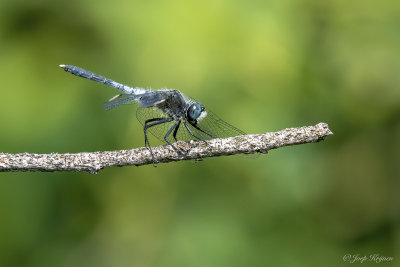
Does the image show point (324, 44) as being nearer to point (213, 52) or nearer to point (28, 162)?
point (213, 52)

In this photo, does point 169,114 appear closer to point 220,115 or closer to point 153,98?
point 153,98

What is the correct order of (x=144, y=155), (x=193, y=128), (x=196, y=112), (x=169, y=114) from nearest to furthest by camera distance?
(x=144, y=155)
(x=196, y=112)
(x=193, y=128)
(x=169, y=114)

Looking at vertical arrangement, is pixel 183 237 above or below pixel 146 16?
below

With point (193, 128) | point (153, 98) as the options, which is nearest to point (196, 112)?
point (193, 128)

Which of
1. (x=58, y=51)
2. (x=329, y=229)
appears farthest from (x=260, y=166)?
(x=58, y=51)

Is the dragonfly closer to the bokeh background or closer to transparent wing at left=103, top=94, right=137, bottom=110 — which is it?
transparent wing at left=103, top=94, right=137, bottom=110

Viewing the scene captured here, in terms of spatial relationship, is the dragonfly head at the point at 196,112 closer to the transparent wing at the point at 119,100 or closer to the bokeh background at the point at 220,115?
the bokeh background at the point at 220,115

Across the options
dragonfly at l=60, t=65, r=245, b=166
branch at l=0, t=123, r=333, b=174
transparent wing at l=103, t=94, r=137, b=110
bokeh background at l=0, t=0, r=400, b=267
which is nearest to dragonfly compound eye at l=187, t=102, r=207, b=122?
dragonfly at l=60, t=65, r=245, b=166
